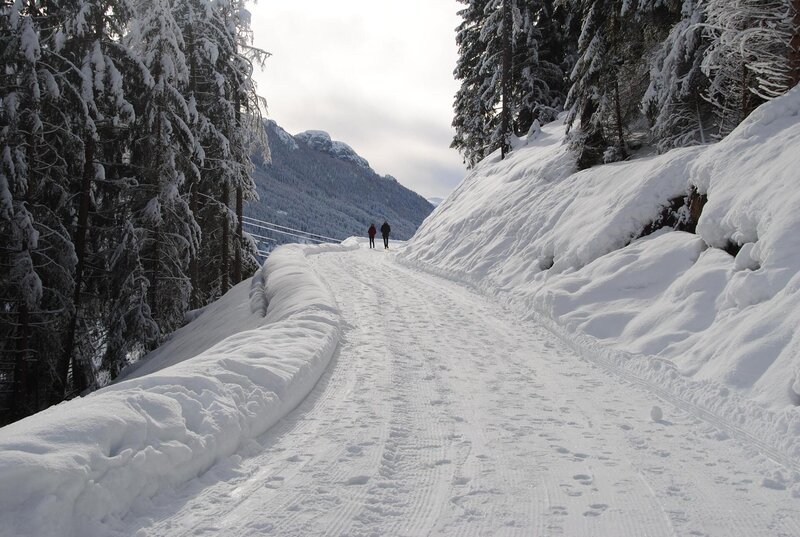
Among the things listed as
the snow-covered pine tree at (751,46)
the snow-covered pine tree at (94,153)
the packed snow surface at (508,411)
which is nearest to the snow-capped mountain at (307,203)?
the snow-covered pine tree at (94,153)

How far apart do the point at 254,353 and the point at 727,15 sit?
11510mm

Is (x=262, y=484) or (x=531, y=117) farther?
(x=531, y=117)

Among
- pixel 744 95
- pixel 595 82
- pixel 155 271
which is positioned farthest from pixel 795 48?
pixel 155 271

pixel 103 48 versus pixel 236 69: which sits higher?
pixel 236 69

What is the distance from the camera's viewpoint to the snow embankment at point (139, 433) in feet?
Result: 9.46

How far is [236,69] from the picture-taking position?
19531 mm

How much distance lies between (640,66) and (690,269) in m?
10.9

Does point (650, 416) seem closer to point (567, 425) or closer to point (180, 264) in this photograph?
point (567, 425)

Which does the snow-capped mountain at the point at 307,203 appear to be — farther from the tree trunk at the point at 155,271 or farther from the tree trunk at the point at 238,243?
the tree trunk at the point at 155,271

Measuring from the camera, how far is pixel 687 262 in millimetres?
9000

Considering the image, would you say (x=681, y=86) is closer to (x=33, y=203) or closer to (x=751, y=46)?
(x=751, y=46)

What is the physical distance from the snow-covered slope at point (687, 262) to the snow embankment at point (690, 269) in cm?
2

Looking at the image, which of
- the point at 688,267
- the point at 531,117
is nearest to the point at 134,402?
the point at 688,267

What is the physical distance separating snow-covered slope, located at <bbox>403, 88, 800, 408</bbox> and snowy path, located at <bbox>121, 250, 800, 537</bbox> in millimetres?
1093
